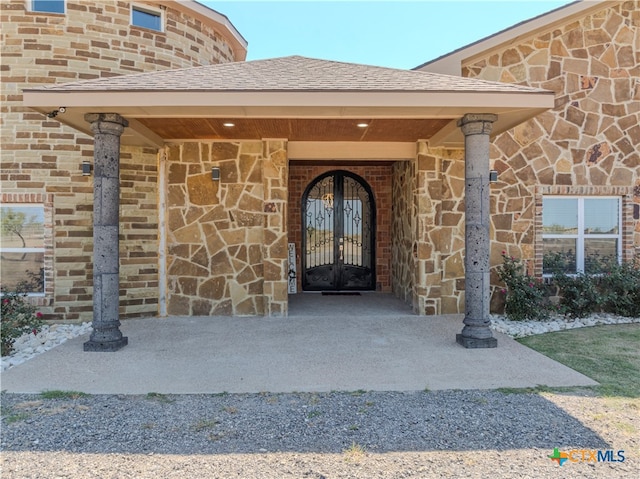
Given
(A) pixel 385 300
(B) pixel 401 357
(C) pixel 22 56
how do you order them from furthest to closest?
(A) pixel 385 300, (C) pixel 22 56, (B) pixel 401 357

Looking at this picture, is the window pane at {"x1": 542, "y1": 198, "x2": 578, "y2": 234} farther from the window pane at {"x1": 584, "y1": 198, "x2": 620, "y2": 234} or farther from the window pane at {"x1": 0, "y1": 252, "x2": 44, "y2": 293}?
the window pane at {"x1": 0, "y1": 252, "x2": 44, "y2": 293}

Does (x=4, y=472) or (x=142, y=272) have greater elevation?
(x=142, y=272)

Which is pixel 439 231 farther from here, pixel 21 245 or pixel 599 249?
pixel 21 245

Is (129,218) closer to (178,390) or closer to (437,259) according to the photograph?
(178,390)

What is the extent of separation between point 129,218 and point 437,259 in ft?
18.1

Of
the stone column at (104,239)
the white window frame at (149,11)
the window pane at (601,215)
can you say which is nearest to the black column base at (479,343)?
the window pane at (601,215)

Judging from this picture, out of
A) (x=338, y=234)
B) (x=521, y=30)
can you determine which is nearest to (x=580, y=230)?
(x=521, y=30)

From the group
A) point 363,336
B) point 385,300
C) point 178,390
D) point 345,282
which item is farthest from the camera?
point 345,282

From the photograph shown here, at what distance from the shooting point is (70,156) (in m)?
7.02

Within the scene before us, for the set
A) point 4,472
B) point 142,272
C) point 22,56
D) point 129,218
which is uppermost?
point 22,56

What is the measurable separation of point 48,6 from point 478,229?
7.81 meters

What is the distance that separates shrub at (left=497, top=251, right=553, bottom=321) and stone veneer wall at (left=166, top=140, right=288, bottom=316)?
3.94 m

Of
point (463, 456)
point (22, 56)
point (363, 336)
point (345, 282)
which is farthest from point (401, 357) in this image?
point (22, 56)

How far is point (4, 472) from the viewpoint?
2750 millimetres
